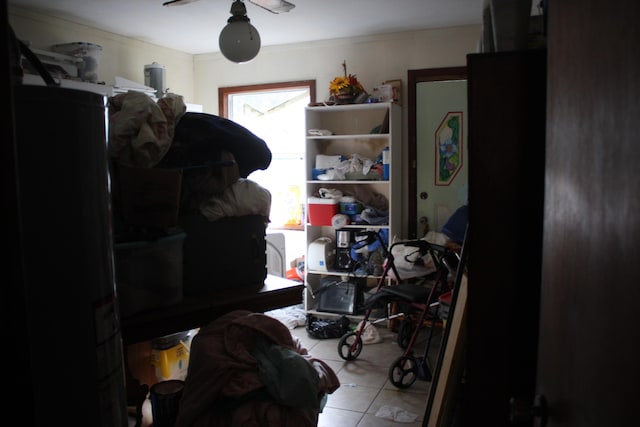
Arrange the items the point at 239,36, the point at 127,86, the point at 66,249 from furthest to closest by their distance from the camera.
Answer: the point at 127,86
the point at 239,36
the point at 66,249

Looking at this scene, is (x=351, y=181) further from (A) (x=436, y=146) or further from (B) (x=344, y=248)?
(A) (x=436, y=146)

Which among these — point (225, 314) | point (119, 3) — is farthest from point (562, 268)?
point (119, 3)

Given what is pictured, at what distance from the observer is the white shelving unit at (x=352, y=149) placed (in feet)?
15.4

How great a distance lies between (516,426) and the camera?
1457 millimetres

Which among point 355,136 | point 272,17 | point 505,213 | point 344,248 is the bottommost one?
point 344,248

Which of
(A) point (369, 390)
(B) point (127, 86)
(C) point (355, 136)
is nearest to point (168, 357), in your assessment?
(A) point (369, 390)

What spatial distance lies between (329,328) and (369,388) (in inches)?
43.2

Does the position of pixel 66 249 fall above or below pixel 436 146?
below

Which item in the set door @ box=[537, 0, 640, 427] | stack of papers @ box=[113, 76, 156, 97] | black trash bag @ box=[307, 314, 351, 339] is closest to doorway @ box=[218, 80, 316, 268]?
stack of papers @ box=[113, 76, 156, 97]

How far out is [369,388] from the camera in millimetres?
3377

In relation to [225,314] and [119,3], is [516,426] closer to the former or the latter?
[225,314]

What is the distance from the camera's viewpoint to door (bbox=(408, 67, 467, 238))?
4.75 m

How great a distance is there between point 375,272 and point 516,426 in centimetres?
319

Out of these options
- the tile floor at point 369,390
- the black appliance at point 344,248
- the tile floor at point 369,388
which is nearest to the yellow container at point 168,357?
the tile floor at point 369,390
